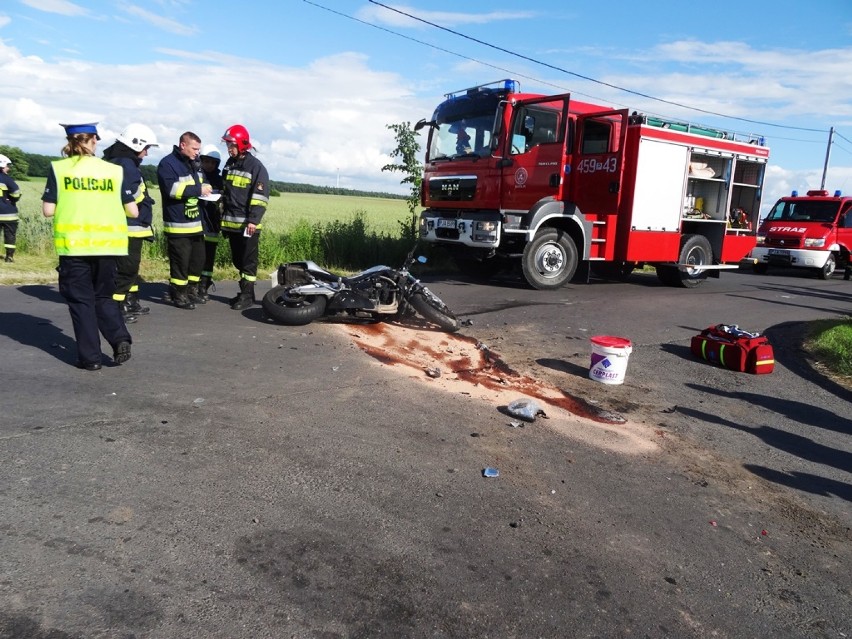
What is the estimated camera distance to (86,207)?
480 cm

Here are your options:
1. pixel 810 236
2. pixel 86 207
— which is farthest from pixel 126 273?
pixel 810 236

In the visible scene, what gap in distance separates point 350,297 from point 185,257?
6.71ft

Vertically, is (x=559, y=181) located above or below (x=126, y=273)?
above

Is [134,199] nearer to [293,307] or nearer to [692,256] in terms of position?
[293,307]

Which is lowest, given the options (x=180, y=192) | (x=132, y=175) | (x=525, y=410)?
(x=525, y=410)

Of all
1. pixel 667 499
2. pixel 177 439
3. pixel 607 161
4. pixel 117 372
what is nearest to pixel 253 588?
pixel 177 439

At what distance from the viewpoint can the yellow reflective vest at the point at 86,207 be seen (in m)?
4.74

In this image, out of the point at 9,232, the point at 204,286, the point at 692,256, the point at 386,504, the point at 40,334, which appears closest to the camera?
the point at 386,504

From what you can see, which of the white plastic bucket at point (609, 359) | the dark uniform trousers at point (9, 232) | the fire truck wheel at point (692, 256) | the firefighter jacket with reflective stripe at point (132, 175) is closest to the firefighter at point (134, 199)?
the firefighter jacket with reflective stripe at point (132, 175)

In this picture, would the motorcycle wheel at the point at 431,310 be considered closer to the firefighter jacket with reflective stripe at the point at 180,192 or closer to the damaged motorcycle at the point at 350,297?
the damaged motorcycle at the point at 350,297

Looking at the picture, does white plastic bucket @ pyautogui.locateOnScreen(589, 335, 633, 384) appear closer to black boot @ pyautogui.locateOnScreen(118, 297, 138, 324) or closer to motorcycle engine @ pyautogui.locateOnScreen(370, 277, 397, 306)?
motorcycle engine @ pyautogui.locateOnScreen(370, 277, 397, 306)

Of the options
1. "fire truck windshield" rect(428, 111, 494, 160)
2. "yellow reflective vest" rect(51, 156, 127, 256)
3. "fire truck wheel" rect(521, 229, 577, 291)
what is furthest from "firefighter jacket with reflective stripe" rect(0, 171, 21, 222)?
"fire truck wheel" rect(521, 229, 577, 291)

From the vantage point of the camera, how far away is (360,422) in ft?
14.1

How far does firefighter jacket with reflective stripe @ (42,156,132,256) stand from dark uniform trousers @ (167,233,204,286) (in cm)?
227
